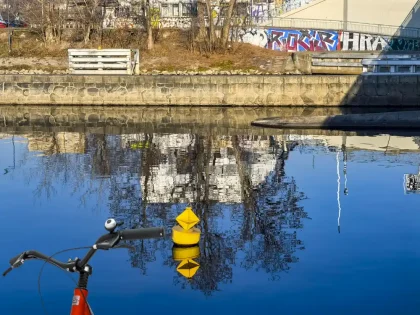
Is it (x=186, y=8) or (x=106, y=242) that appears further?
(x=186, y=8)

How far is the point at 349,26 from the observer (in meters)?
56.2

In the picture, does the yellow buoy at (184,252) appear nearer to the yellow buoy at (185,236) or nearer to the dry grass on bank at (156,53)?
the yellow buoy at (185,236)

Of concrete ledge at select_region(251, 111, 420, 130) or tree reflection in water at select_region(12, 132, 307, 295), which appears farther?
concrete ledge at select_region(251, 111, 420, 130)

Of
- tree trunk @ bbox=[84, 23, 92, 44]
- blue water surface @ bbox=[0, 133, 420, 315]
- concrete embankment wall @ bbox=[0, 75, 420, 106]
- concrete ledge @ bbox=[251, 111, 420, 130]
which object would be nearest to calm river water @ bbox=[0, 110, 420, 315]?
blue water surface @ bbox=[0, 133, 420, 315]

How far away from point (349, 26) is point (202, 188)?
1565 inches

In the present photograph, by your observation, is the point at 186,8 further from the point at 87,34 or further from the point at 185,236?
the point at 185,236

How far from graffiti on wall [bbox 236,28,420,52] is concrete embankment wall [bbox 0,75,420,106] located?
14545 millimetres

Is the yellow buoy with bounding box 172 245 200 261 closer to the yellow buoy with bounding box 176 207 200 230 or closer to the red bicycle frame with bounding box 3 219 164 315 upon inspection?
the yellow buoy with bounding box 176 207 200 230

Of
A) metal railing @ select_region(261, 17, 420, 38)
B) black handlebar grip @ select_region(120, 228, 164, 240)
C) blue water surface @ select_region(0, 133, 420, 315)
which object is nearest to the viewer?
black handlebar grip @ select_region(120, 228, 164, 240)

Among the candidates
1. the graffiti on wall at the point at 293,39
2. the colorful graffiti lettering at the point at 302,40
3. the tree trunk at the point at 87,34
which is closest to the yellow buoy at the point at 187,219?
the tree trunk at the point at 87,34

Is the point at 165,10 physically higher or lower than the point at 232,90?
higher

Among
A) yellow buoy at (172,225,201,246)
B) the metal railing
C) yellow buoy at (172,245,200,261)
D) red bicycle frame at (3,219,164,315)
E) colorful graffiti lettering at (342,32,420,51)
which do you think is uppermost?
the metal railing

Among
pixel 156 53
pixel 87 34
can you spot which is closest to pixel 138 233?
pixel 156 53

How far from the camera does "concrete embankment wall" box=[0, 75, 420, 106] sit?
35.2 metres
